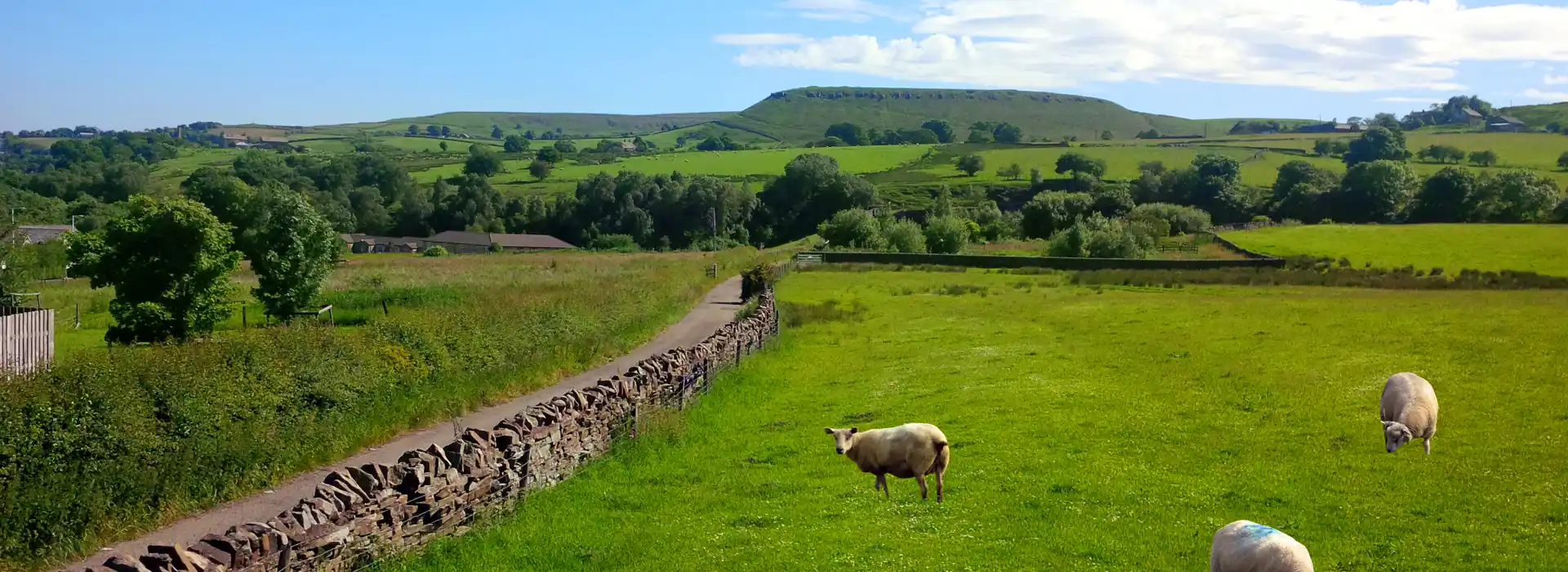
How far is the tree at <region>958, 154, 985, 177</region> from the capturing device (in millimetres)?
171750

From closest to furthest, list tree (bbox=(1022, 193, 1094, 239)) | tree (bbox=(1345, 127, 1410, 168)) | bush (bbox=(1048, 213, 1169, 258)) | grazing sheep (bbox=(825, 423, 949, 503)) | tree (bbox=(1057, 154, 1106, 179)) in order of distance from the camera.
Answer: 1. grazing sheep (bbox=(825, 423, 949, 503))
2. bush (bbox=(1048, 213, 1169, 258))
3. tree (bbox=(1022, 193, 1094, 239))
4. tree (bbox=(1345, 127, 1410, 168))
5. tree (bbox=(1057, 154, 1106, 179))

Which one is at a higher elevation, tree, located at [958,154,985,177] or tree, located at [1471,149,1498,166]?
tree, located at [1471,149,1498,166]

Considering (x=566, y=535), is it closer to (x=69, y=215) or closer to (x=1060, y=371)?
(x=1060, y=371)

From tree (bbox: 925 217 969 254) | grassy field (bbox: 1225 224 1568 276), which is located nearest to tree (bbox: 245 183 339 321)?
tree (bbox: 925 217 969 254)

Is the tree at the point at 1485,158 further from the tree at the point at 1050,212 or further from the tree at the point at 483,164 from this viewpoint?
the tree at the point at 483,164

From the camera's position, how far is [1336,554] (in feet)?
35.5

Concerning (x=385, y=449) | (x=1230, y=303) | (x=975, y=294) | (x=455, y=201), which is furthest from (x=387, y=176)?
(x=385, y=449)

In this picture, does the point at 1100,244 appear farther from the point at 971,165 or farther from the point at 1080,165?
the point at 971,165

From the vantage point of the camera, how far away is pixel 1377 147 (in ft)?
530

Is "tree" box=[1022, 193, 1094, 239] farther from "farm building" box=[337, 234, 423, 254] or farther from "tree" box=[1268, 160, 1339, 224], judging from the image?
"farm building" box=[337, 234, 423, 254]

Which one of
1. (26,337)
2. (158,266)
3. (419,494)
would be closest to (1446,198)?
(158,266)

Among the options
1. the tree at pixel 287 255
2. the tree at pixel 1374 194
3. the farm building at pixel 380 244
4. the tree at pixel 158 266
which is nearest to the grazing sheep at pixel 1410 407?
the tree at pixel 158 266

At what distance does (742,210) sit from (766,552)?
128 meters

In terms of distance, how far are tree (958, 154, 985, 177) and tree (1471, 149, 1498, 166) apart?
65677mm
